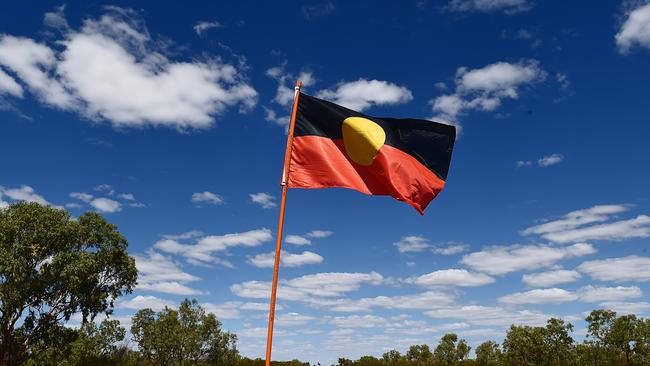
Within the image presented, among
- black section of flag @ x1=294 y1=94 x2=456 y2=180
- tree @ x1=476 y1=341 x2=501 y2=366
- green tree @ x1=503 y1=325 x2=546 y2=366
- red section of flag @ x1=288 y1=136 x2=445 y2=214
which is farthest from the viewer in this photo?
tree @ x1=476 y1=341 x2=501 y2=366

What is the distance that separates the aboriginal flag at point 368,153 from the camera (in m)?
14.9

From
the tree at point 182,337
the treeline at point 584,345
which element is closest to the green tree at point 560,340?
the treeline at point 584,345

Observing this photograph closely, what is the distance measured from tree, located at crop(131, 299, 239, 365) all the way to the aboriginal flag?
74551 millimetres

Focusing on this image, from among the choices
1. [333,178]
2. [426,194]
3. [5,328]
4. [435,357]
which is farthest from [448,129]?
[435,357]

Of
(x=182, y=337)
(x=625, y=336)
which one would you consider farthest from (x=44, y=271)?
(x=625, y=336)

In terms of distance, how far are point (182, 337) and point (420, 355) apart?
65.6m

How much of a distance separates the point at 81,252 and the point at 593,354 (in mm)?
78503

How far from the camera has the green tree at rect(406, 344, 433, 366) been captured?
122 metres

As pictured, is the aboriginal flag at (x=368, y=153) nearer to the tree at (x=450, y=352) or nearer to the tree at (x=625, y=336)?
the tree at (x=625, y=336)

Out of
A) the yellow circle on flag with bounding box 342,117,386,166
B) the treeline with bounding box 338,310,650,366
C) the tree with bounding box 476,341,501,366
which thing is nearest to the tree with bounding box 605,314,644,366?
the treeline with bounding box 338,310,650,366

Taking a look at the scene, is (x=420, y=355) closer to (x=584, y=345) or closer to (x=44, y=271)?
(x=584, y=345)

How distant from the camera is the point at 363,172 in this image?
15461 mm

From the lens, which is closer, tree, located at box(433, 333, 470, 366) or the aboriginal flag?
the aboriginal flag

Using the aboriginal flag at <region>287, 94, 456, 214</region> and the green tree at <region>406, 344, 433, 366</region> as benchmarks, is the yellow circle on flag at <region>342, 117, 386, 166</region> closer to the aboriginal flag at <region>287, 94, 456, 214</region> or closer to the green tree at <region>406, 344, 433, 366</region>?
the aboriginal flag at <region>287, 94, 456, 214</region>
